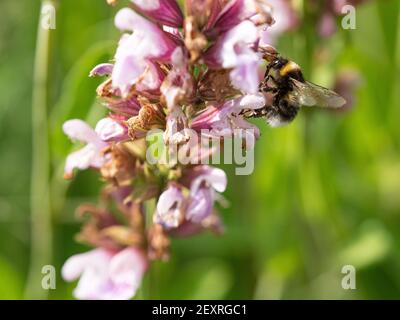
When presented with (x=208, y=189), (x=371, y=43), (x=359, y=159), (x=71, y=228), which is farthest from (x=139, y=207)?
(x=371, y=43)

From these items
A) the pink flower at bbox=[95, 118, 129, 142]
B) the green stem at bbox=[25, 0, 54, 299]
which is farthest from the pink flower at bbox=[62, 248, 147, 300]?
the pink flower at bbox=[95, 118, 129, 142]

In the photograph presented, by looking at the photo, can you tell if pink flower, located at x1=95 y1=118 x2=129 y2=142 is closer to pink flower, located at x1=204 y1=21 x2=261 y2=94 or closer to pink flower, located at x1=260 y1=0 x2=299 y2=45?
pink flower, located at x1=204 y1=21 x2=261 y2=94

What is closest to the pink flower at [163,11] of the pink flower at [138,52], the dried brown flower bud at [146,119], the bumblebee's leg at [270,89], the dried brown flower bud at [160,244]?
the pink flower at [138,52]

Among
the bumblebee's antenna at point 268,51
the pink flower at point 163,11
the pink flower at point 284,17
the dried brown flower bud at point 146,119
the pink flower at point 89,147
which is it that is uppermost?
the pink flower at point 284,17

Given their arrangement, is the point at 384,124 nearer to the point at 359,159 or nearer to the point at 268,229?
the point at 359,159

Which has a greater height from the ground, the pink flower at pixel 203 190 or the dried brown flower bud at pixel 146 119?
the dried brown flower bud at pixel 146 119

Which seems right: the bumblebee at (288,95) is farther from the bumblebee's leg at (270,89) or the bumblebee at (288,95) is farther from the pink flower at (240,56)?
the pink flower at (240,56)
